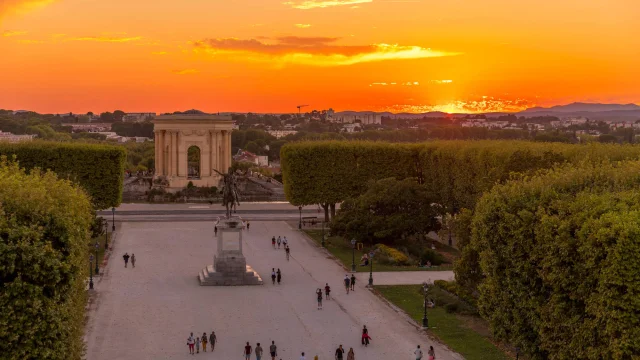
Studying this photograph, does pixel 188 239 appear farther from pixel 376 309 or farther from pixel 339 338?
pixel 339 338

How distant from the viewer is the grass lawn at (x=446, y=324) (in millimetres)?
35406

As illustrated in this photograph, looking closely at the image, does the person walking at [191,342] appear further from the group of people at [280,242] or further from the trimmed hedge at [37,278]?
the group of people at [280,242]

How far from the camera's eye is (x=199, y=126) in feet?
345

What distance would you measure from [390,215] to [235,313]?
2229 centimetres

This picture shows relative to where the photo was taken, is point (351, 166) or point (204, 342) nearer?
point (204, 342)

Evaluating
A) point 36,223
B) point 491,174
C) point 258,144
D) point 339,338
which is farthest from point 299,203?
point 258,144

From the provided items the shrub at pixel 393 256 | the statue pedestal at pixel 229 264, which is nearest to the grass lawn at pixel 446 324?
the statue pedestal at pixel 229 264

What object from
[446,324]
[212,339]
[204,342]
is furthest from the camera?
[446,324]

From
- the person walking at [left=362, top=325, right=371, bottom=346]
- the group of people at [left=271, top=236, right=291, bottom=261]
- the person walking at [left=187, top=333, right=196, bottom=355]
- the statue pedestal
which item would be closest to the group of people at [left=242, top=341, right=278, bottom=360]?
the person walking at [left=187, top=333, right=196, bottom=355]

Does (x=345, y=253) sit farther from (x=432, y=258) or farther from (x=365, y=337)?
(x=365, y=337)

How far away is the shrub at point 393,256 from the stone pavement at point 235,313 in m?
3.60

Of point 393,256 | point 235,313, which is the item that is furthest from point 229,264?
point 393,256

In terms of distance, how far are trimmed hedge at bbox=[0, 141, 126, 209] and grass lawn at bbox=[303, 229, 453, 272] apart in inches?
633

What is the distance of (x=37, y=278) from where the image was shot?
26.8 metres
